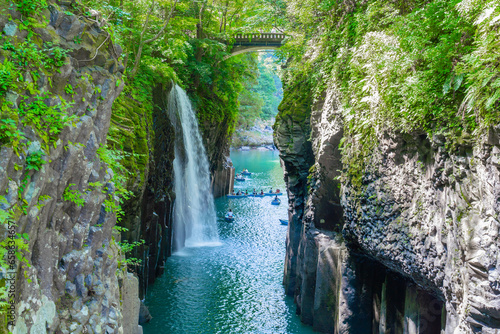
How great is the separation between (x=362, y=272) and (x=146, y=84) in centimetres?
1162

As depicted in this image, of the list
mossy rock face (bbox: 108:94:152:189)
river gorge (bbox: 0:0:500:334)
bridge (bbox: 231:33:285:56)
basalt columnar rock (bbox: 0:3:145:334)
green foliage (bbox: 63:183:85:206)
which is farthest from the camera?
bridge (bbox: 231:33:285:56)

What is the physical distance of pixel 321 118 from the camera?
15680 millimetres

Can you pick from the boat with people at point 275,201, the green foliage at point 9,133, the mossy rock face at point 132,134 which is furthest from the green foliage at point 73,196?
the boat with people at point 275,201

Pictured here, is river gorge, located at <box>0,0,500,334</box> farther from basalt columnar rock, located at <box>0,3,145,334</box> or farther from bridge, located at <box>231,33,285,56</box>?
bridge, located at <box>231,33,285,56</box>

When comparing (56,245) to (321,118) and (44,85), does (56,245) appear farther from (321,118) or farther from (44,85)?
(321,118)

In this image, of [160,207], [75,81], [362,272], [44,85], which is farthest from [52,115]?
[160,207]

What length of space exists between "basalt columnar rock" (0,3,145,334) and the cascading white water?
522 inches

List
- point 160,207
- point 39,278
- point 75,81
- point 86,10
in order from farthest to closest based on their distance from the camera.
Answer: point 160,207 → point 86,10 → point 75,81 → point 39,278

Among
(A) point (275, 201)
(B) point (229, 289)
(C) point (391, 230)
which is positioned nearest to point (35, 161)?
(C) point (391, 230)

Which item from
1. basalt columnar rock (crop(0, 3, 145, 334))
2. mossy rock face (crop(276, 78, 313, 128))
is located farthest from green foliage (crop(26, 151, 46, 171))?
mossy rock face (crop(276, 78, 313, 128))

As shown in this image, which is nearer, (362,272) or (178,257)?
(362,272)

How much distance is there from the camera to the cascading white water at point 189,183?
22.8 m

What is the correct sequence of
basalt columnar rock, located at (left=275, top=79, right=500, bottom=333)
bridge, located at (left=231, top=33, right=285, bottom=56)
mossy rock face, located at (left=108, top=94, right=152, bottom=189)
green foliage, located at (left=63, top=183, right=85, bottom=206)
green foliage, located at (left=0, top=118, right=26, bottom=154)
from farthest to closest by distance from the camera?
bridge, located at (left=231, top=33, right=285, bottom=56), mossy rock face, located at (left=108, top=94, right=152, bottom=189), basalt columnar rock, located at (left=275, top=79, right=500, bottom=333), green foliage, located at (left=63, top=183, right=85, bottom=206), green foliage, located at (left=0, top=118, right=26, bottom=154)

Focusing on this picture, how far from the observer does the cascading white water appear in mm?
22828
